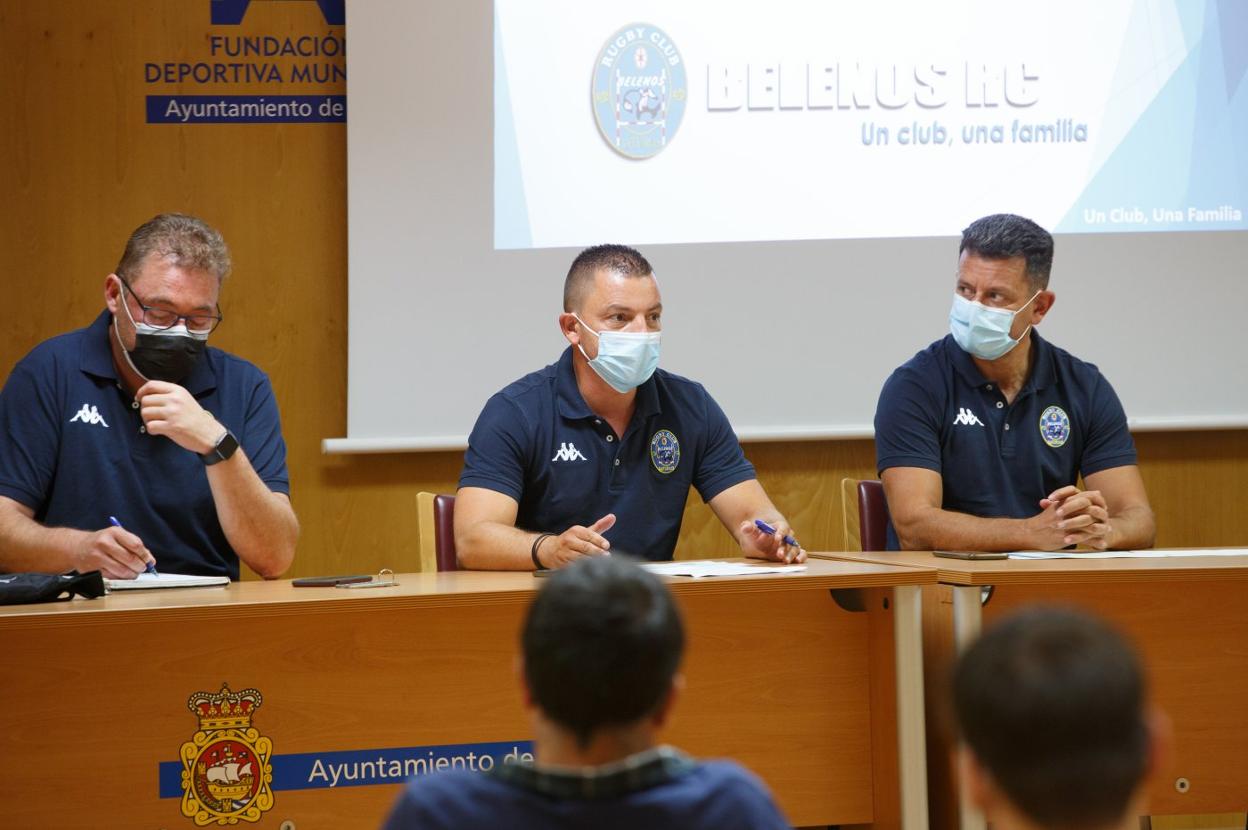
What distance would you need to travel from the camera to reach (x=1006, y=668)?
877 millimetres

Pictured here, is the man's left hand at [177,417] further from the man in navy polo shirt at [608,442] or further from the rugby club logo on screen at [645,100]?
the rugby club logo on screen at [645,100]

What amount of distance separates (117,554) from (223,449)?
1.10ft

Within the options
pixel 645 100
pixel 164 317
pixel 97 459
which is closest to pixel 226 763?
pixel 97 459

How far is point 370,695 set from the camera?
82.3 inches

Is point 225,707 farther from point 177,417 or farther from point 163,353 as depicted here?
point 163,353

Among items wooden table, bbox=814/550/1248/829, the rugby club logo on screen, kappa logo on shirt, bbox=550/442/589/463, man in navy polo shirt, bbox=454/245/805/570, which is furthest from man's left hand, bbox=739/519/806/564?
the rugby club logo on screen

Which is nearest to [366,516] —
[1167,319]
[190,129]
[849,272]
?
[190,129]

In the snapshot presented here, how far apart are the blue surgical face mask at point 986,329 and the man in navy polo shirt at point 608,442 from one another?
631 millimetres

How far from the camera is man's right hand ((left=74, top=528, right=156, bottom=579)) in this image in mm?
2225

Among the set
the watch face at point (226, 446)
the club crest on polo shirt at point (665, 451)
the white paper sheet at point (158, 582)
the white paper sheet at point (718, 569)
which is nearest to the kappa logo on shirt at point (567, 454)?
the club crest on polo shirt at point (665, 451)

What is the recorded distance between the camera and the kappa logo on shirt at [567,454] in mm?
2861

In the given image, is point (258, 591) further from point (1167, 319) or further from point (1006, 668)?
point (1167, 319)

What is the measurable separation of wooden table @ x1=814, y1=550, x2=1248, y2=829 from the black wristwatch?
1.35 m

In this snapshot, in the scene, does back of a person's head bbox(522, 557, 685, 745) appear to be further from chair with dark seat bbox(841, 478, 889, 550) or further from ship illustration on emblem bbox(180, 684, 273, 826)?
chair with dark seat bbox(841, 478, 889, 550)
